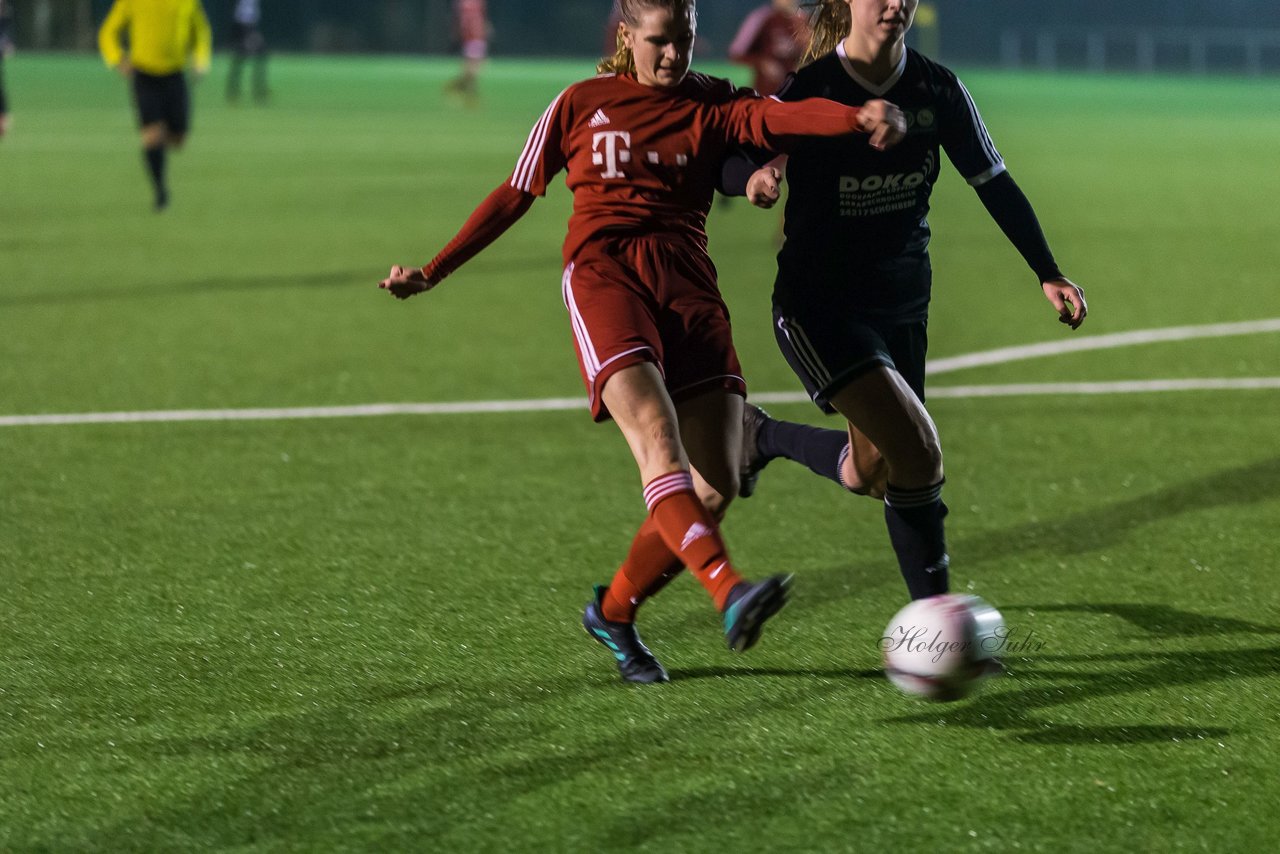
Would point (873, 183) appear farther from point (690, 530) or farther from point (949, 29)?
point (949, 29)

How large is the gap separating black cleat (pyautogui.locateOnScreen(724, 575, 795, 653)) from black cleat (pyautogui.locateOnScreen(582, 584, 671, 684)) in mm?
745

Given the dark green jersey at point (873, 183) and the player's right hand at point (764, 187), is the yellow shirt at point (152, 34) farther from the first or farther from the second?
the player's right hand at point (764, 187)

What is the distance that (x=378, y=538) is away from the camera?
6203 millimetres

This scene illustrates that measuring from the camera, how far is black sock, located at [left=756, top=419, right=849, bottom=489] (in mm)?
5586

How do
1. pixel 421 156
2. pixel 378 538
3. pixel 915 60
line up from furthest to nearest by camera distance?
pixel 421 156 → pixel 378 538 → pixel 915 60

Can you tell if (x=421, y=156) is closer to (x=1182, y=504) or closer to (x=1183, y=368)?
(x=1183, y=368)

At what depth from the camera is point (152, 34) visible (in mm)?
17250

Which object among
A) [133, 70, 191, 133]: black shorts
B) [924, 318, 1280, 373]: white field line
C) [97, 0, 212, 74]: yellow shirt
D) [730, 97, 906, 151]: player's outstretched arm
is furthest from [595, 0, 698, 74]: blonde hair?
[133, 70, 191, 133]: black shorts

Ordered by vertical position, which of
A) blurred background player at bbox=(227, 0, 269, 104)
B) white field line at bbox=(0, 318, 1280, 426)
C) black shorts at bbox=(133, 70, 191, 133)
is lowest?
blurred background player at bbox=(227, 0, 269, 104)

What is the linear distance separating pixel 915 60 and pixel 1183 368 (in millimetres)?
5278

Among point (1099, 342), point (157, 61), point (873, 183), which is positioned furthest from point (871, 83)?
point (157, 61)

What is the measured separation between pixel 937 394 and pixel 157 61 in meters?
10.7

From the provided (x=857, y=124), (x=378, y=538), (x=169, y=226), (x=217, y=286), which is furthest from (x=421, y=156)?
(x=857, y=124)

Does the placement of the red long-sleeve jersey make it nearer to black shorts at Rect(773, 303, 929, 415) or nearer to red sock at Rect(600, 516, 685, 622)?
black shorts at Rect(773, 303, 929, 415)
